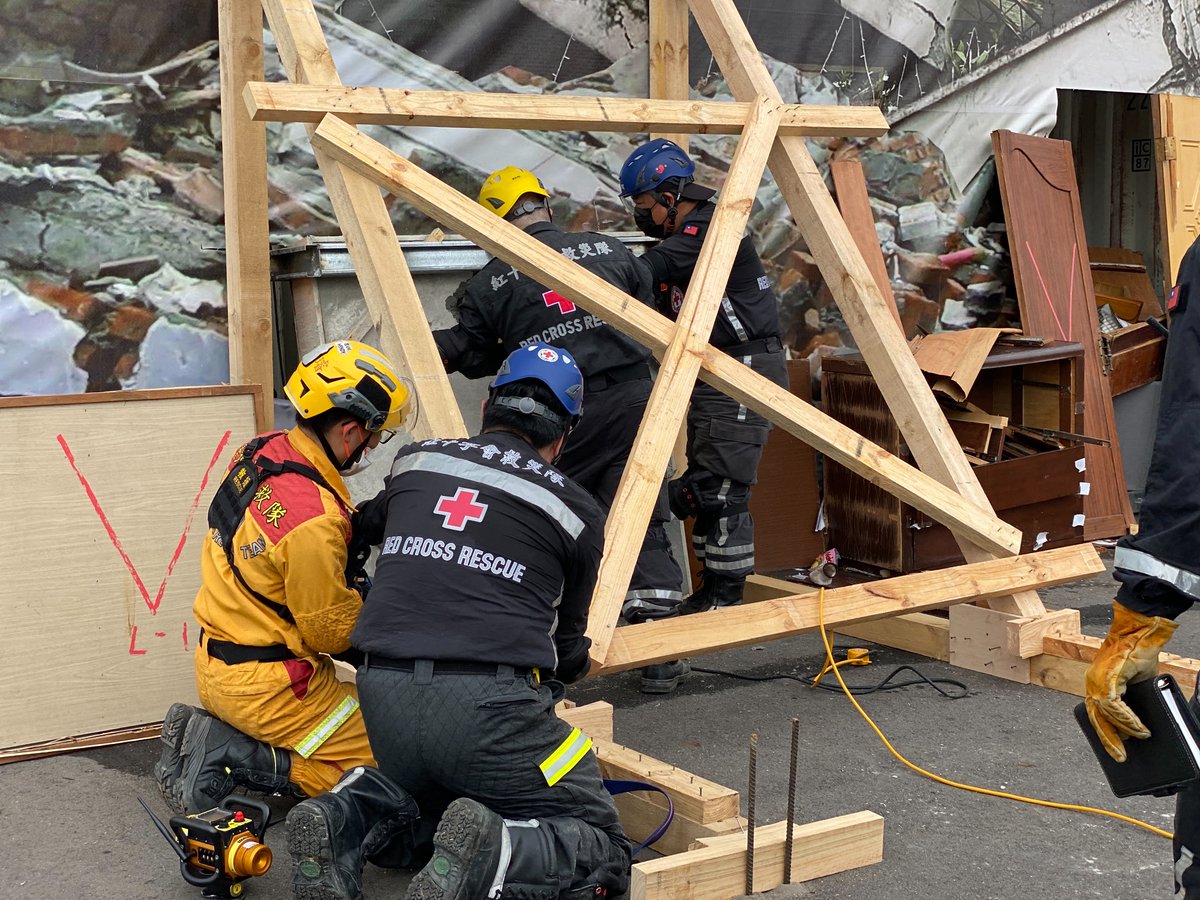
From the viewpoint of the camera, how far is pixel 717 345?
18.7ft

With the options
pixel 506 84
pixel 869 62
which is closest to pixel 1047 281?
pixel 869 62

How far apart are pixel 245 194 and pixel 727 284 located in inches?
76.0

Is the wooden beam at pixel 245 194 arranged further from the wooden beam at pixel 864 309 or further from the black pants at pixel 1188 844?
the black pants at pixel 1188 844

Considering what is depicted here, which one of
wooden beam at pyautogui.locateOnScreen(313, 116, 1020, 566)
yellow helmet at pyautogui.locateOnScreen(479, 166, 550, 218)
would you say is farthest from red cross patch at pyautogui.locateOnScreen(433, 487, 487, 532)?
yellow helmet at pyautogui.locateOnScreen(479, 166, 550, 218)

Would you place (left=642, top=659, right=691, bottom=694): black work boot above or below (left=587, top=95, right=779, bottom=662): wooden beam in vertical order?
below

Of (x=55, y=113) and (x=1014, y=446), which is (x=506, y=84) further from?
(x=1014, y=446)

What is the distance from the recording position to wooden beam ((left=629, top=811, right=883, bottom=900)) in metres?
3.16

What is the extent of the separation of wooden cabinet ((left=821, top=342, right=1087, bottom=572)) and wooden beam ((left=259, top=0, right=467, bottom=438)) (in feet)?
9.45

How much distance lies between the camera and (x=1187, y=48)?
325 inches

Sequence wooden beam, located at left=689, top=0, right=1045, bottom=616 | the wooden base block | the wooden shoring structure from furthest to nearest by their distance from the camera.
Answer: the wooden base block
wooden beam, located at left=689, top=0, right=1045, bottom=616
the wooden shoring structure

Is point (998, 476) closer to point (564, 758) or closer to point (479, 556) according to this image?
point (564, 758)

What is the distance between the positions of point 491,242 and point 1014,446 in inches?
150

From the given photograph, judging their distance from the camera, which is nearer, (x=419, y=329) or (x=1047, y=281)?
(x=419, y=329)

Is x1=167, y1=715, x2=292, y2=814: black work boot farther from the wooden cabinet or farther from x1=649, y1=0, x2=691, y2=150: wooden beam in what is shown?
x1=649, y1=0, x2=691, y2=150: wooden beam
